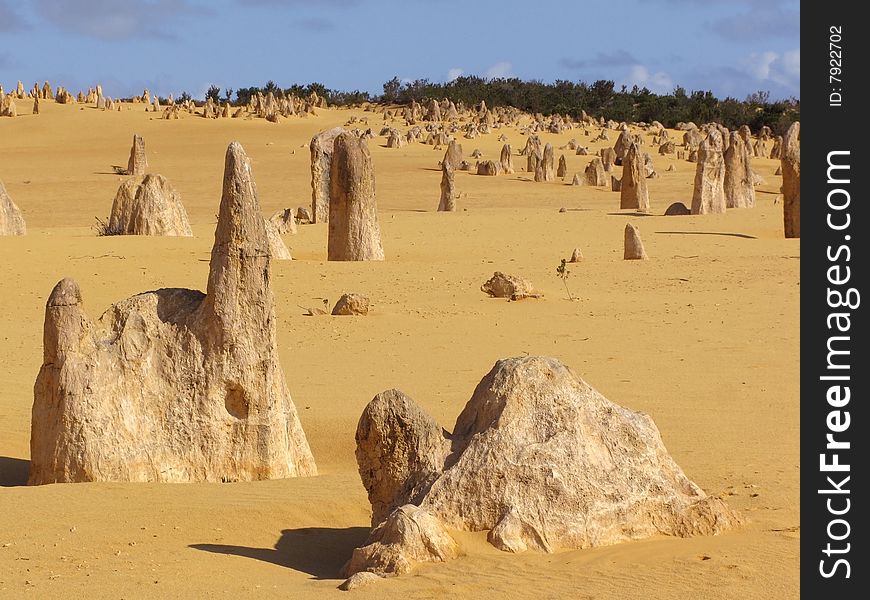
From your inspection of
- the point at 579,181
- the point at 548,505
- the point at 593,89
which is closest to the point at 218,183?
the point at 579,181

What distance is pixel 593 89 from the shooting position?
246ft

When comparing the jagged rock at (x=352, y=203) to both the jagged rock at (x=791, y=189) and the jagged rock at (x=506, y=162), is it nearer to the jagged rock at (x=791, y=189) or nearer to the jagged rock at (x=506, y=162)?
the jagged rock at (x=791, y=189)

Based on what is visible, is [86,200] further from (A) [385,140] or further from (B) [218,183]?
(A) [385,140]

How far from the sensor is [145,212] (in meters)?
20.8

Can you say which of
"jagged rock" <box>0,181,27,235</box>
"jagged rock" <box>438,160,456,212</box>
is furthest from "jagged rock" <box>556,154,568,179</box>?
"jagged rock" <box>0,181,27,235</box>

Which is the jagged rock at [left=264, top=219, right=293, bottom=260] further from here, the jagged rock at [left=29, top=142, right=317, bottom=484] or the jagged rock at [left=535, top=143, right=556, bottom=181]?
the jagged rock at [left=535, top=143, right=556, bottom=181]

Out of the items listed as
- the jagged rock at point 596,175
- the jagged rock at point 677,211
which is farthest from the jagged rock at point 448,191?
the jagged rock at point 596,175

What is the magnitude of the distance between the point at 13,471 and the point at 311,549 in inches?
117

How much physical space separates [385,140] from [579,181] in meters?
12.0

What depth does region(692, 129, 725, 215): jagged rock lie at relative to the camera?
90.5ft

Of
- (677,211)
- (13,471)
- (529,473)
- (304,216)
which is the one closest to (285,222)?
(304,216)

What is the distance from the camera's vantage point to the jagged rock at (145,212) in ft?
68.2

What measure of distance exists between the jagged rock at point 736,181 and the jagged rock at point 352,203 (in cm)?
1225

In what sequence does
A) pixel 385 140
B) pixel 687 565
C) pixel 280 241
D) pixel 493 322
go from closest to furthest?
pixel 687 565
pixel 493 322
pixel 280 241
pixel 385 140
